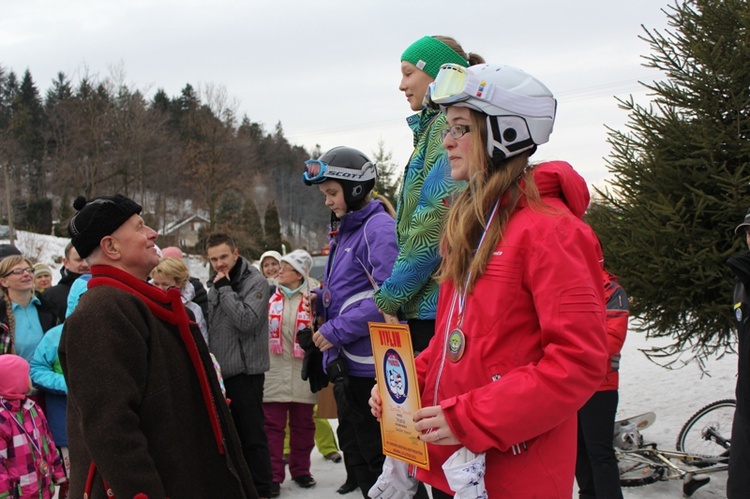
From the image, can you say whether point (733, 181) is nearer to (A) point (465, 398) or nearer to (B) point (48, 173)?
(A) point (465, 398)

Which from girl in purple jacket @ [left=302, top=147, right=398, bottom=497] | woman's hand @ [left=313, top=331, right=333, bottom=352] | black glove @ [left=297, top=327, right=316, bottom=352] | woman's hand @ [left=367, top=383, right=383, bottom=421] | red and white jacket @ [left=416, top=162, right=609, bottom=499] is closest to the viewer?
red and white jacket @ [left=416, top=162, right=609, bottom=499]

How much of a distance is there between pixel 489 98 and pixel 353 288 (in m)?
2.45

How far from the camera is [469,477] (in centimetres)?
200

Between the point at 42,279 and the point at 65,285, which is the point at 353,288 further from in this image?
the point at 42,279

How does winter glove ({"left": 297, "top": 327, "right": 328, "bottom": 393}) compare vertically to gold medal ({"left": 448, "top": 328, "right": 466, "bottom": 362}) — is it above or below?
below

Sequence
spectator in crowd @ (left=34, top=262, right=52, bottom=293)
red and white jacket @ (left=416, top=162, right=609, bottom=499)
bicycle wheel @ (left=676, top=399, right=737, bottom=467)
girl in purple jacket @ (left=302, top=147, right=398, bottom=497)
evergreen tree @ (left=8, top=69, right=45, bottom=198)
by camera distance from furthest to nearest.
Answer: evergreen tree @ (left=8, top=69, right=45, bottom=198)
spectator in crowd @ (left=34, top=262, right=52, bottom=293)
bicycle wheel @ (left=676, top=399, right=737, bottom=467)
girl in purple jacket @ (left=302, top=147, right=398, bottom=497)
red and white jacket @ (left=416, top=162, right=609, bottom=499)

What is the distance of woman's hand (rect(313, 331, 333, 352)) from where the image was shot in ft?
14.4

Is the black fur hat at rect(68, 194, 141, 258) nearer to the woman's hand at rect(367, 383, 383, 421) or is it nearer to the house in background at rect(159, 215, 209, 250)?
the woman's hand at rect(367, 383, 383, 421)

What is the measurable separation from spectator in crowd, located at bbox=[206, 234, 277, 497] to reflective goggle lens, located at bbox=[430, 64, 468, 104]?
4.13 meters

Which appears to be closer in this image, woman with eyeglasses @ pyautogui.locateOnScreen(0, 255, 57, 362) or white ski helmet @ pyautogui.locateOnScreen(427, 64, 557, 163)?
white ski helmet @ pyautogui.locateOnScreen(427, 64, 557, 163)

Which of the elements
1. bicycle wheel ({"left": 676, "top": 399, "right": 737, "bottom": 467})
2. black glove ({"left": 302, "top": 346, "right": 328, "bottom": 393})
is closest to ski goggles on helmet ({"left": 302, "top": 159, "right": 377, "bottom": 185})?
black glove ({"left": 302, "top": 346, "right": 328, "bottom": 393})

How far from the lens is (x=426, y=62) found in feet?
12.5

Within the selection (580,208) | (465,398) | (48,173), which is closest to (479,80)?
(580,208)

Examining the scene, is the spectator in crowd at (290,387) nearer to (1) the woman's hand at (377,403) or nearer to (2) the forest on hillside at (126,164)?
(1) the woman's hand at (377,403)
